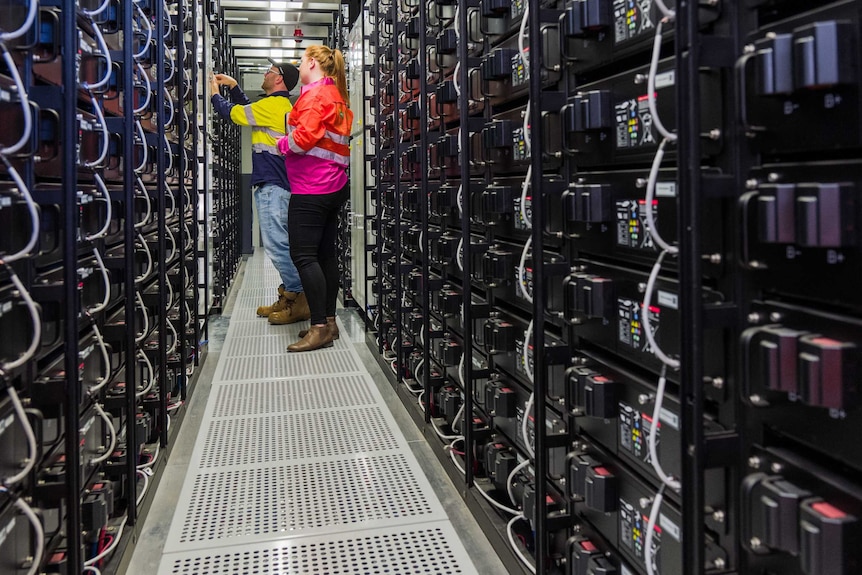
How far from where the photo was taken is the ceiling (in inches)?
322

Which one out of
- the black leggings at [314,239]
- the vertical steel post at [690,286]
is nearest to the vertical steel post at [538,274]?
the vertical steel post at [690,286]

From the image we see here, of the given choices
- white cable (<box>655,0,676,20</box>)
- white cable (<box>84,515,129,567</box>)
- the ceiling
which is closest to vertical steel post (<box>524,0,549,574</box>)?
white cable (<box>655,0,676,20</box>)

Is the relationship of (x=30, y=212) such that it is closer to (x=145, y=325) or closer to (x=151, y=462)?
(x=145, y=325)

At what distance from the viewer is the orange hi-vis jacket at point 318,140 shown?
4680 millimetres

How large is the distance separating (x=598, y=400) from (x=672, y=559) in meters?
0.40

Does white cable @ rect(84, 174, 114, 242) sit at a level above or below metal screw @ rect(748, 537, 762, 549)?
above

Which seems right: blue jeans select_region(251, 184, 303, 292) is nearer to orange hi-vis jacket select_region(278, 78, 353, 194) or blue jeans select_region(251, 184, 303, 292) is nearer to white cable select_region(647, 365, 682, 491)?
A: orange hi-vis jacket select_region(278, 78, 353, 194)

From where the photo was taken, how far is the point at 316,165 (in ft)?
16.0

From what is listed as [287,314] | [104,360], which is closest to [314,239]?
[287,314]

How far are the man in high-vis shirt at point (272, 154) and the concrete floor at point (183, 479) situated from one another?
139cm

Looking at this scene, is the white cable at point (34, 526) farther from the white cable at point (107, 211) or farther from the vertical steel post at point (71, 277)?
the white cable at point (107, 211)

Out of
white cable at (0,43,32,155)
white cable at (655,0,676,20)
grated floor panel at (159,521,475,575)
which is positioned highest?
white cable at (655,0,676,20)

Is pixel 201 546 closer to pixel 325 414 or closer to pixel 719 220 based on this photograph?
pixel 325 414

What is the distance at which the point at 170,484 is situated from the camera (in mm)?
2961
